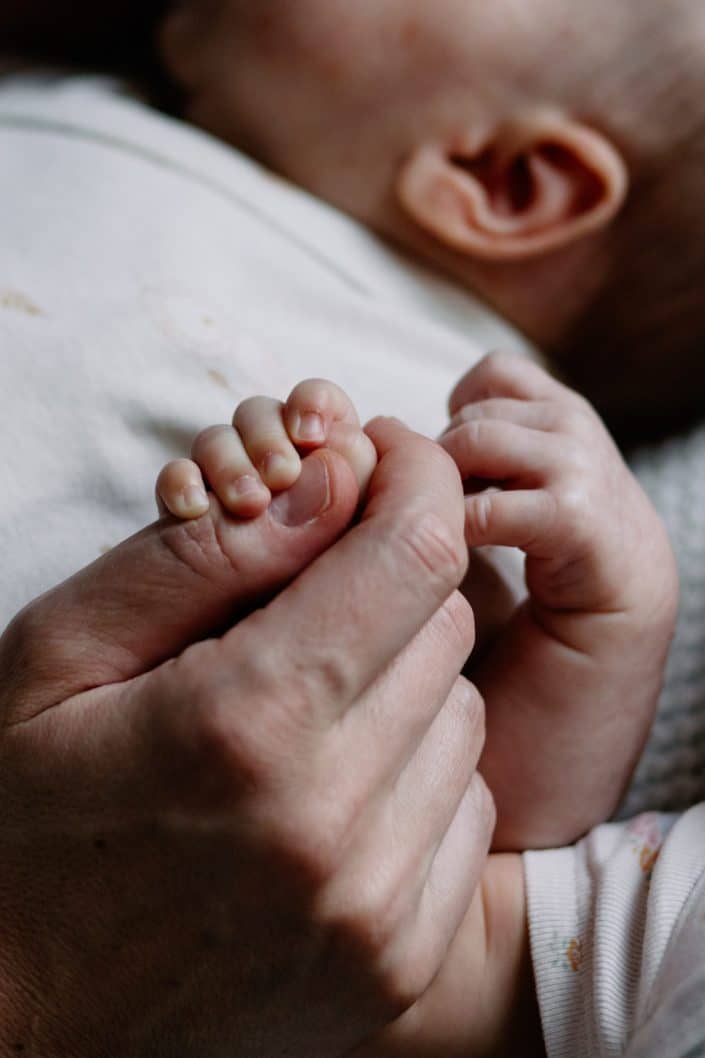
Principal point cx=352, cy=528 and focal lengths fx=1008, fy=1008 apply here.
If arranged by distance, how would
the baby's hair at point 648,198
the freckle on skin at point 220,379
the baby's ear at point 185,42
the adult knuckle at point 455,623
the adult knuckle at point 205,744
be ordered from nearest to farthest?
the adult knuckle at point 205,744 < the adult knuckle at point 455,623 < the freckle on skin at point 220,379 < the baby's hair at point 648,198 < the baby's ear at point 185,42

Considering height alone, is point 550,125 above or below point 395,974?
above

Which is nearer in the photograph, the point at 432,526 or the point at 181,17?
the point at 432,526

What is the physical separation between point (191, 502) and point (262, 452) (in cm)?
6

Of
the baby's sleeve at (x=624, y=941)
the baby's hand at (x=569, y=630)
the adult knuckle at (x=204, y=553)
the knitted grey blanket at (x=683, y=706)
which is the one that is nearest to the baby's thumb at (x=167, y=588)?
the adult knuckle at (x=204, y=553)

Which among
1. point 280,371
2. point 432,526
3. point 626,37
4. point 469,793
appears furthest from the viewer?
point 626,37

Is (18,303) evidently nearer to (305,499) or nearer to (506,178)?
(305,499)

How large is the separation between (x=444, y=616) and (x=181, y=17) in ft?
3.08

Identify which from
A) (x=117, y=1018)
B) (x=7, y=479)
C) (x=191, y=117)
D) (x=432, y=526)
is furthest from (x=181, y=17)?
(x=117, y=1018)

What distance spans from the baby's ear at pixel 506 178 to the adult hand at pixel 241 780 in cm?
54

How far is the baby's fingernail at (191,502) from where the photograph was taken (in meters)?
0.58

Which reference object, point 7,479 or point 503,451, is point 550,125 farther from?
point 7,479

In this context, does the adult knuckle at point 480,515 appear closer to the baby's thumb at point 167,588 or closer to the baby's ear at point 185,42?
the baby's thumb at point 167,588

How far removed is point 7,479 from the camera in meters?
0.74

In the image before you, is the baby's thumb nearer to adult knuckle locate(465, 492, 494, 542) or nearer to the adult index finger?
the adult index finger
